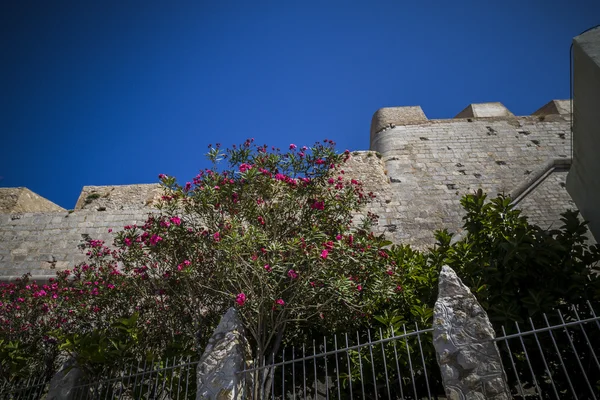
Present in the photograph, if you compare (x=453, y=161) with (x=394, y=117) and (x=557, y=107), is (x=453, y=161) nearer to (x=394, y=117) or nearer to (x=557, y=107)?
(x=394, y=117)

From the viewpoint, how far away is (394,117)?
13734mm

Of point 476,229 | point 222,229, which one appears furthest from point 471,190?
point 222,229

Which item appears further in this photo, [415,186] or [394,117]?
[394,117]

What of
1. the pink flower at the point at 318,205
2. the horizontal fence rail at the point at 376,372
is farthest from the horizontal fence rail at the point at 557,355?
the pink flower at the point at 318,205

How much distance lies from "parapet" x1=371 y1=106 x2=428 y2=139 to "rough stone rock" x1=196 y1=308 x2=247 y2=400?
10773 mm

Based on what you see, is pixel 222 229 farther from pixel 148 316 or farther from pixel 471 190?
pixel 471 190

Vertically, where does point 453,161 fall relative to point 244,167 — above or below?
above

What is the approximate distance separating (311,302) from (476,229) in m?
2.45

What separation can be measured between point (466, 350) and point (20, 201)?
1348 cm

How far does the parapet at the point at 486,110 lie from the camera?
13969 millimetres

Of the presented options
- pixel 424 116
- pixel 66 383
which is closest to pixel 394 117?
pixel 424 116

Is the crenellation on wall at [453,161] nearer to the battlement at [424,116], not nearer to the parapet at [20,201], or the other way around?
the battlement at [424,116]

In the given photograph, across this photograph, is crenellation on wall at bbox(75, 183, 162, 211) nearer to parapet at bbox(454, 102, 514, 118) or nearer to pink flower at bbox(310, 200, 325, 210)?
pink flower at bbox(310, 200, 325, 210)

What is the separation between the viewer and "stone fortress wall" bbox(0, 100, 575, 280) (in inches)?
397
